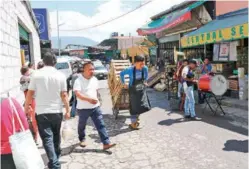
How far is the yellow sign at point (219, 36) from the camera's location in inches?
294

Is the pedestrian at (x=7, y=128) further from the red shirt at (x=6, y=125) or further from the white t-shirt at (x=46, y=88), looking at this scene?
the white t-shirt at (x=46, y=88)

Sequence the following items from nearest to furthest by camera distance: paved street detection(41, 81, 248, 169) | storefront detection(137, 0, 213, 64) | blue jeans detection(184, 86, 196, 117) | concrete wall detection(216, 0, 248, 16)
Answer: paved street detection(41, 81, 248, 169), blue jeans detection(184, 86, 196, 117), concrete wall detection(216, 0, 248, 16), storefront detection(137, 0, 213, 64)

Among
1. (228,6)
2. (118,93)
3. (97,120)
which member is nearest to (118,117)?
(118,93)

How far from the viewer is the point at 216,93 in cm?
694

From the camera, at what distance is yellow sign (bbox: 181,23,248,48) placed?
7480 mm

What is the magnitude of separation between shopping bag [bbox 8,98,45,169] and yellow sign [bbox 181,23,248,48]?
21.5 ft

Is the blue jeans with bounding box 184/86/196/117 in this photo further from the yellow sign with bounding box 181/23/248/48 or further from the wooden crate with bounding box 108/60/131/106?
the yellow sign with bounding box 181/23/248/48

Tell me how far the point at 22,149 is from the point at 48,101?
1280 mm

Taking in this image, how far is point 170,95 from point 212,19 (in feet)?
13.1

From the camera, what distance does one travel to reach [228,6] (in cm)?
1080

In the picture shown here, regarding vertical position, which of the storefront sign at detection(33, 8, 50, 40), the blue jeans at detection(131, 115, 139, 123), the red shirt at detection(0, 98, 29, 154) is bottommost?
the blue jeans at detection(131, 115, 139, 123)

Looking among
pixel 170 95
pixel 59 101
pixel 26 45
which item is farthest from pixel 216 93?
pixel 26 45

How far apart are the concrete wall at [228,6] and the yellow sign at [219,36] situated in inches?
75.8

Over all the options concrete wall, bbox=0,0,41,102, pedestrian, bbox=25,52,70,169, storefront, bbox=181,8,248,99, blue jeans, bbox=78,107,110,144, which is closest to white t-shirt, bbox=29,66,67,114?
pedestrian, bbox=25,52,70,169
